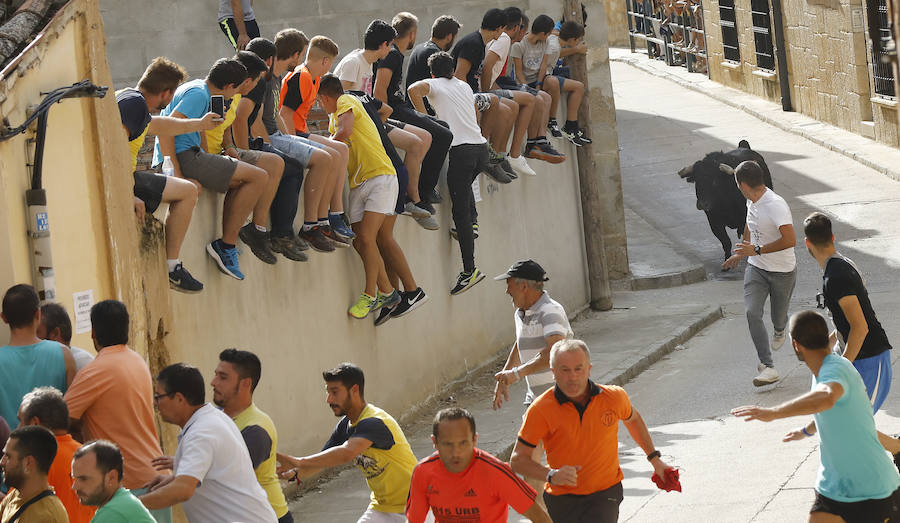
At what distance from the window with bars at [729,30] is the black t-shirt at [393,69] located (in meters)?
21.9

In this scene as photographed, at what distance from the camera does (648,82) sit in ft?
121

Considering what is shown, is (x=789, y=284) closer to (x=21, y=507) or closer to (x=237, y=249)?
(x=237, y=249)

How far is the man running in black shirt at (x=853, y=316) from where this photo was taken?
8.42 meters

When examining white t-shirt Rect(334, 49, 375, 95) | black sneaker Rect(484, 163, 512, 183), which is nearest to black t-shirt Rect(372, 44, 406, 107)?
white t-shirt Rect(334, 49, 375, 95)

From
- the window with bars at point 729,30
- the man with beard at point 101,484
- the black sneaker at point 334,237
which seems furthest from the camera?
the window with bars at point 729,30

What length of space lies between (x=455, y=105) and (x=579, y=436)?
6.77m

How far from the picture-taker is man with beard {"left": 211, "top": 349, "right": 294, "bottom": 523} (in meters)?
6.69

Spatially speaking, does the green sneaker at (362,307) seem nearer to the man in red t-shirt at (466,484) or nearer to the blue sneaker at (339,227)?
the blue sneaker at (339,227)

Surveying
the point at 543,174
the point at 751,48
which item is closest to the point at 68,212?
the point at 543,174

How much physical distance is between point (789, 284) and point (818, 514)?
5.68 m

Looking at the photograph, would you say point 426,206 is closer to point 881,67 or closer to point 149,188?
point 149,188

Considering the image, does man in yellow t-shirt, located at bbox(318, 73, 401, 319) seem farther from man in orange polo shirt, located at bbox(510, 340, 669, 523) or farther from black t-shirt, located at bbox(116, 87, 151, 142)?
man in orange polo shirt, located at bbox(510, 340, 669, 523)

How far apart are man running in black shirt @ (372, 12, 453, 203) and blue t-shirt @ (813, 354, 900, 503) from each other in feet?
22.2

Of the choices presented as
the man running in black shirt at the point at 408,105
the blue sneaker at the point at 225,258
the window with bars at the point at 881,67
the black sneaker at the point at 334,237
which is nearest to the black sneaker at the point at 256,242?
the blue sneaker at the point at 225,258
